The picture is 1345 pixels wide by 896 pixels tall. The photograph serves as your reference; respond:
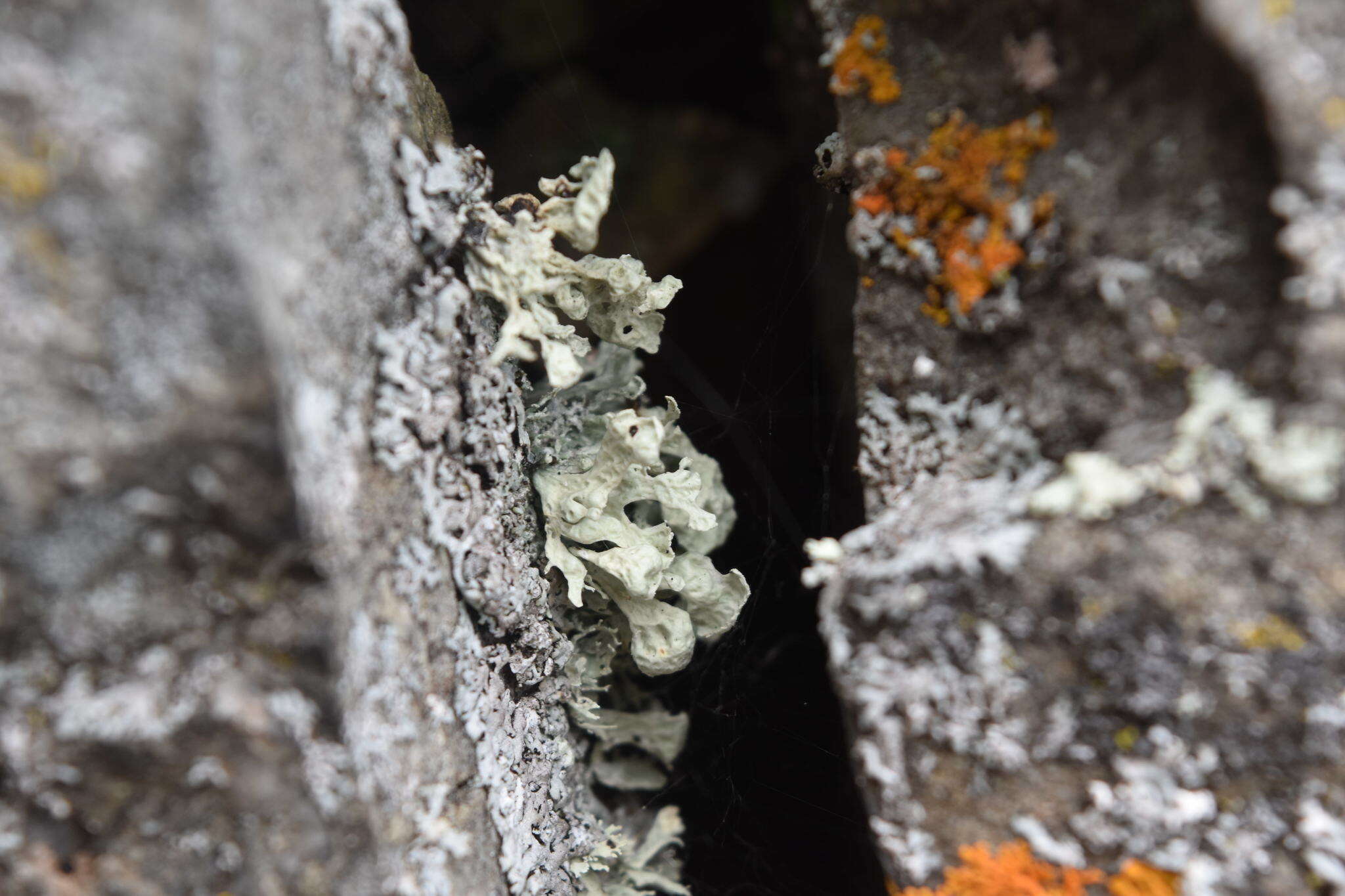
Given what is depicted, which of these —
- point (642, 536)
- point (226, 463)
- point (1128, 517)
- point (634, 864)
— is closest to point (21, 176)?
point (226, 463)

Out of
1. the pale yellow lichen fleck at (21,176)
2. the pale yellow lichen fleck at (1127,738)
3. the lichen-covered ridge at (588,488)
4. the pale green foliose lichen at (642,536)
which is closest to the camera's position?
the pale yellow lichen fleck at (21,176)

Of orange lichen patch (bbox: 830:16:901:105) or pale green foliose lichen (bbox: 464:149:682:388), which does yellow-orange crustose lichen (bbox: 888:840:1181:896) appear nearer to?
pale green foliose lichen (bbox: 464:149:682:388)

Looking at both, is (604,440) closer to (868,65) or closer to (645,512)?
(645,512)

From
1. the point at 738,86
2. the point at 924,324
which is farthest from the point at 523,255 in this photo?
the point at 738,86

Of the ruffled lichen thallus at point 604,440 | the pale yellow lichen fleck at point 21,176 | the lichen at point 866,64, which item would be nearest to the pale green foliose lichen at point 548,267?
the ruffled lichen thallus at point 604,440

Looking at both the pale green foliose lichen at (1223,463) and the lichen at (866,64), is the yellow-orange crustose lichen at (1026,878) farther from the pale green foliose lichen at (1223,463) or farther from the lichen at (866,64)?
the lichen at (866,64)

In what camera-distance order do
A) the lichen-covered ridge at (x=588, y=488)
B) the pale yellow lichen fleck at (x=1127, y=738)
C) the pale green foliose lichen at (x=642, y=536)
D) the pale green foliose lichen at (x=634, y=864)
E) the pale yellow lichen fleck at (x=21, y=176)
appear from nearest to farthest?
the pale yellow lichen fleck at (x=21, y=176) < the pale yellow lichen fleck at (x=1127, y=738) < the lichen-covered ridge at (x=588, y=488) < the pale green foliose lichen at (x=642, y=536) < the pale green foliose lichen at (x=634, y=864)

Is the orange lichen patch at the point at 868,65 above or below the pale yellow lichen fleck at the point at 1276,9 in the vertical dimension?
above
